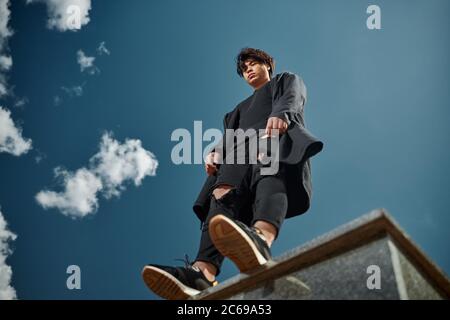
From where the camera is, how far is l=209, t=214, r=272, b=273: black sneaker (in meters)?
2.06

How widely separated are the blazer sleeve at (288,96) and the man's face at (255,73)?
1.47ft

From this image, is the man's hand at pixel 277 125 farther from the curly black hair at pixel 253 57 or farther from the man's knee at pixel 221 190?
the curly black hair at pixel 253 57

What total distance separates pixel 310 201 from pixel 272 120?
62cm

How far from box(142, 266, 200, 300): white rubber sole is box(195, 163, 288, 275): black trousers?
1.62 feet

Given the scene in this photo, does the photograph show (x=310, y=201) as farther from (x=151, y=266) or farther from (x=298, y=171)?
(x=151, y=266)

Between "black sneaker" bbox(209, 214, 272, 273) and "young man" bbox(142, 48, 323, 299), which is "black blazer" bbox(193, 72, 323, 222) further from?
"black sneaker" bbox(209, 214, 272, 273)

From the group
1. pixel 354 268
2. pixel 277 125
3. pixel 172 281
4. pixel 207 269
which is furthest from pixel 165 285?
pixel 277 125

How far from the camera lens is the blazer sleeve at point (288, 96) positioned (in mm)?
3156

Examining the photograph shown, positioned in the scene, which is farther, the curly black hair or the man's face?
the curly black hair

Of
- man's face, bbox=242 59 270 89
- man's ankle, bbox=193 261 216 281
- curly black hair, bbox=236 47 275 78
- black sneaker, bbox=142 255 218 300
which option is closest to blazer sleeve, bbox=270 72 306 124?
man's face, bbox=242 59 270 89

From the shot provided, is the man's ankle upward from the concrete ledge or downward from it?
upward

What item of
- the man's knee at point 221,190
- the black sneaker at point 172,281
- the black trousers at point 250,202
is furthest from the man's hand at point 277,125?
the black sneaker at point 172,281
